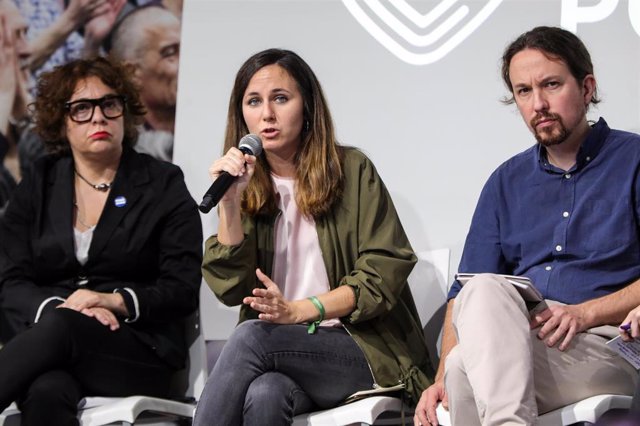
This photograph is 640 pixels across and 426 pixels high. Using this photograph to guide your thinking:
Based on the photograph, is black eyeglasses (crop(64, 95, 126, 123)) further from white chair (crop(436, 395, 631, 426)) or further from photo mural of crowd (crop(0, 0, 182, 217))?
white chair (crop(436, 395, 631, 426))

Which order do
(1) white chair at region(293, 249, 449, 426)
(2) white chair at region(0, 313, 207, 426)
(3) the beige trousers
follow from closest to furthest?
(3) the beige trousers, (2) white chair at region(0, 313, 207, 426), (1) white chair at region(293, 249, 449, 426)

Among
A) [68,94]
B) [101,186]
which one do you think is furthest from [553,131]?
[68,94]

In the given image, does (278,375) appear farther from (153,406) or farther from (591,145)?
(591,145)

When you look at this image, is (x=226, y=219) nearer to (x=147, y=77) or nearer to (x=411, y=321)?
(x=411, y=321)

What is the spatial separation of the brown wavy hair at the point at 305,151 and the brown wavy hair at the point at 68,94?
61 centimetres

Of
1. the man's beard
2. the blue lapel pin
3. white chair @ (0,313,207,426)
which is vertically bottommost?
white chair @ (0,313,207,426)

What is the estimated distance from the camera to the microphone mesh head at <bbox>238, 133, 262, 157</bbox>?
2.88 m

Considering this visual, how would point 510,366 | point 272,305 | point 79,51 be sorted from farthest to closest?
point 79,51 → point 272,305 → point 510,366

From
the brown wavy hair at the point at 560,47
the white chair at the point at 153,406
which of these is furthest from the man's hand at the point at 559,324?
the white chair at the point at 153,406

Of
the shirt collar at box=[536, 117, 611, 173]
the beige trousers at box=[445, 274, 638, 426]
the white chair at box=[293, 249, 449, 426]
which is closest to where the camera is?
the beige trousers at box=[445, 274, 638, 426]

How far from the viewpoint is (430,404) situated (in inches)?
105

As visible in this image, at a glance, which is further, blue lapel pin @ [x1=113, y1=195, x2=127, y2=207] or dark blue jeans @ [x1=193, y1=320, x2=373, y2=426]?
blue lapel pin @ [x1=113, y1=195, x2=127, y2=207]

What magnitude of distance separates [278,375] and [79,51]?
1.82 metres

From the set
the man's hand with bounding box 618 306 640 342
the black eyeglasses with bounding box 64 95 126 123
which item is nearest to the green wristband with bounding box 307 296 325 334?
the man's hand with bounding box 618 306 640 342
